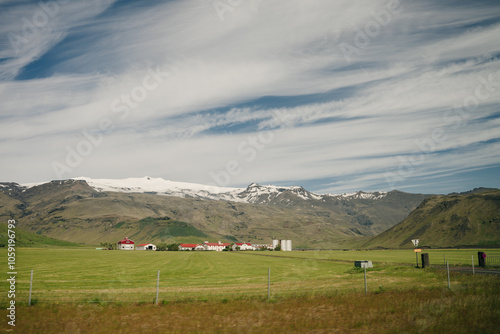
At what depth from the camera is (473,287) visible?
29406mm

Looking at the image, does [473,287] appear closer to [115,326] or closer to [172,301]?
[172,301]

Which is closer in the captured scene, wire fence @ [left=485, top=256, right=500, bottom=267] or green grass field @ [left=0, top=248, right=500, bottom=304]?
green grass field @ [left=0, top=248, right=500, bottom=304]

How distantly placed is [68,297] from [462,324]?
28236mm

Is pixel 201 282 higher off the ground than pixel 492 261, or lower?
lower

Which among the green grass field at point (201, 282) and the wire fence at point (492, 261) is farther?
the wire fence at point (492, 261)

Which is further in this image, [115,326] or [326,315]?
[326,315]

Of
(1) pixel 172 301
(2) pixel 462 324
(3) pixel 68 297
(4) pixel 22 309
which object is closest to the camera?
(2) pixel 462 324

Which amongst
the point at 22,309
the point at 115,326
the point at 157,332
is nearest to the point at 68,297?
the point at 22,309

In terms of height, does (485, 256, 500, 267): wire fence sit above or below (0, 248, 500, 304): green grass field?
above

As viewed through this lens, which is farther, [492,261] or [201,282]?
[492,261]

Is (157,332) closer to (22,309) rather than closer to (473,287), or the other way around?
(22,309)

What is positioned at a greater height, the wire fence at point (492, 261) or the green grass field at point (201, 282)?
the wire fence at point (492, 261)

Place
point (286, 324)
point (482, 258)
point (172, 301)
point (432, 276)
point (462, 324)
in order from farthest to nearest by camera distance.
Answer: point (482, 258) < point (432, 276) < point (172, 301) < point (286, 324) < point (462, 324)

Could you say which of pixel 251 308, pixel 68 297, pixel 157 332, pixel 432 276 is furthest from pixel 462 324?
pixel 68 297
